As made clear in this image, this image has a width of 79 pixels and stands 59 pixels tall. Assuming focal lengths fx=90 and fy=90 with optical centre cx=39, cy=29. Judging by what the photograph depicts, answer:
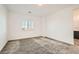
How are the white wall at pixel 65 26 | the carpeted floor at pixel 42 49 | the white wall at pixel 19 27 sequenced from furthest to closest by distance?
1. the white wall at pixel 19 27
2. the white wall at pixel 65 26
3. the carpeted floor at pixel 42 49

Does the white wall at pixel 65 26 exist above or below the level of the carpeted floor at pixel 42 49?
above

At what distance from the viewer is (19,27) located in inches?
249

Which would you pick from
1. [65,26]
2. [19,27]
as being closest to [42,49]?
[65,26]

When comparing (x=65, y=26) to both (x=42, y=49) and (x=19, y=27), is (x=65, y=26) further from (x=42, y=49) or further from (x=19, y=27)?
(x=19, y=27)

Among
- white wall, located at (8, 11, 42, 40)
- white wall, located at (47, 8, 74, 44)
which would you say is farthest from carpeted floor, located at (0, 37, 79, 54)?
white wall, located at (8, 11, 42, 40)

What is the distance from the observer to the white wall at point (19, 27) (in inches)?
226

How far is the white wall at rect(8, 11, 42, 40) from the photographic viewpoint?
18.8 feet

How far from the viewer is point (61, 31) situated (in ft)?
16.9

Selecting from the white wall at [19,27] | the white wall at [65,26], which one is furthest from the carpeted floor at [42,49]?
the white wall at [19,27]

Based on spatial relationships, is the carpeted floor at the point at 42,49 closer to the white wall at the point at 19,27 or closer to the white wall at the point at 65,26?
the white wall at the point at 65,26

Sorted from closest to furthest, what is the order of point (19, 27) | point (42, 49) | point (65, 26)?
point (42, 49) < point (65, 26) < point (19, 27)

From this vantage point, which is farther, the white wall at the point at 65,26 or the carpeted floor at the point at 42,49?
the white wall at the point at 65,26

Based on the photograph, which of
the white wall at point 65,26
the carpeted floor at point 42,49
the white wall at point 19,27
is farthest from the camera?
the white wall at point 19,27
